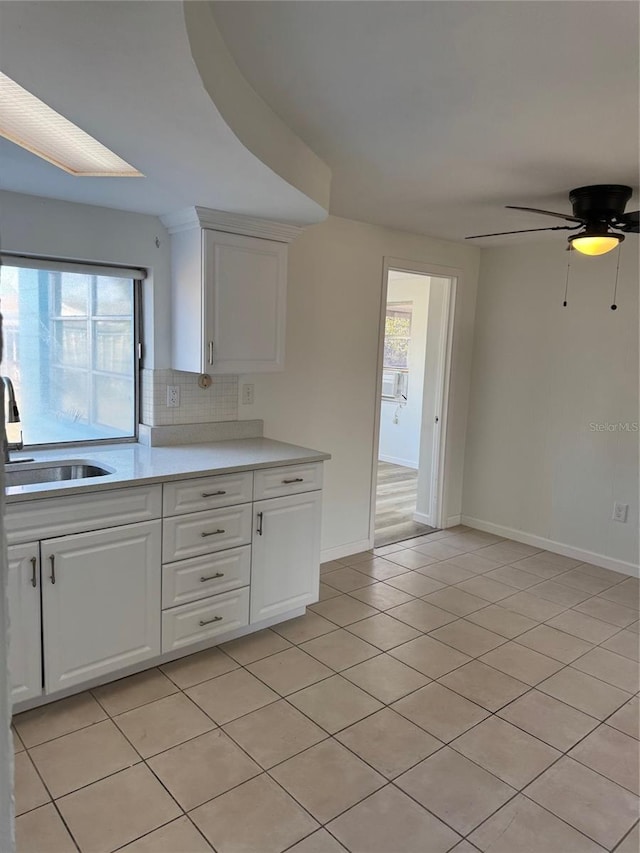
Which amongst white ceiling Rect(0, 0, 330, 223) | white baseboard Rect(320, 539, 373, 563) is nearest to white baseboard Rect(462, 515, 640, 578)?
white baseboard Rect(320, 539, 373, 563)

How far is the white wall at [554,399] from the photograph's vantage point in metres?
4.03

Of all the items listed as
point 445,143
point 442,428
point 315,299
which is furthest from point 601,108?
point 442,428

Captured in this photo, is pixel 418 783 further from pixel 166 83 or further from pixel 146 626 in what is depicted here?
pixel 166 83

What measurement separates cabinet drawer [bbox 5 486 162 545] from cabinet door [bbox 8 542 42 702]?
2.8 inches

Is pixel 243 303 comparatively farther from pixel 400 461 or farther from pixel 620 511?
pixel 400 461

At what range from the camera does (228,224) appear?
291 cm

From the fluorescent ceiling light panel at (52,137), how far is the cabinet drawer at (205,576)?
164cm

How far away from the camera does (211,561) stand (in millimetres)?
2793

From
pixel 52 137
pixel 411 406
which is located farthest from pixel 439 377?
pixel 52 137

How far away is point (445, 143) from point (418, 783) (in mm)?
2400

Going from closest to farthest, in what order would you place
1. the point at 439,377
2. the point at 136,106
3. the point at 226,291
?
1. the point at 136,106
2. the point at 226,291
3. the point at 439,377

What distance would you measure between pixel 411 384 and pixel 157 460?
197 inches

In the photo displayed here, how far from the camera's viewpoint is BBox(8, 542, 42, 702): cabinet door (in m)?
2.20

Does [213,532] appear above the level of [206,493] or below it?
below
